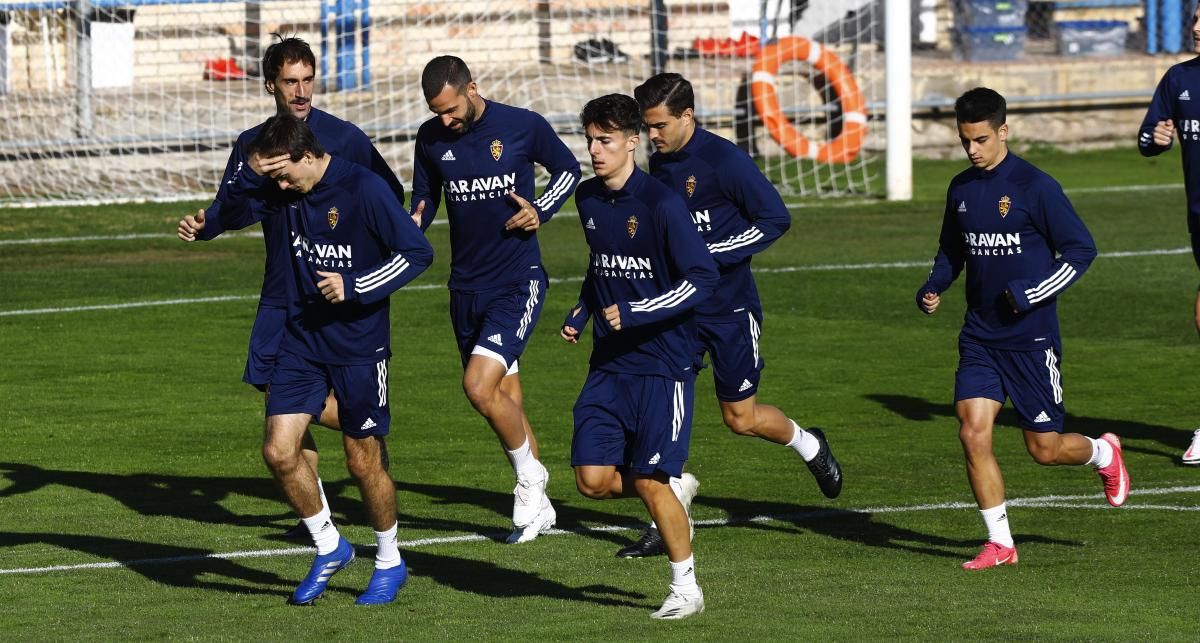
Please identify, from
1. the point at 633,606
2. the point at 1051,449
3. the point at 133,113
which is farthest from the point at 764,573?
the point at 133,113

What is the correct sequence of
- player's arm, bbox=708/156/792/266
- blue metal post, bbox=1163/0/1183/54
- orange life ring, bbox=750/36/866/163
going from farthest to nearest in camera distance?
blue metal post, bbox=1163/0/1183/54 → orange life ring, bbox=750/36/866/163 → player's arm, bbox=708/156/792/266

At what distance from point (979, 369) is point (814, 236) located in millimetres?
12886

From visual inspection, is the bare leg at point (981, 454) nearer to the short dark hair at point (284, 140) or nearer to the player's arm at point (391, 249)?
the player's arm at point (391, 249)

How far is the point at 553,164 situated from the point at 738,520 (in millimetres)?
2003

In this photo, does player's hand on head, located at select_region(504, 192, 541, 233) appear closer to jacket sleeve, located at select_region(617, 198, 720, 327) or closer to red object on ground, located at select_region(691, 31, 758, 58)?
jacket sleeve, located at select_region(617, 198, 720, 327)

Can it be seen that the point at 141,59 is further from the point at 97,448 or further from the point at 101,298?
the point at 97,448

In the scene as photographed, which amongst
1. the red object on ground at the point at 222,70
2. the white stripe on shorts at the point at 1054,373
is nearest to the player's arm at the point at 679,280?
the white stripe on shorts at the point at 1054,373

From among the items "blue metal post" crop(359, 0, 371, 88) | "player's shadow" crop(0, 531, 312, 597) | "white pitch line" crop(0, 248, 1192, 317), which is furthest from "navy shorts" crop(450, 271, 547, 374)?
"blue metal post" crop(359, 0, 371, 88)

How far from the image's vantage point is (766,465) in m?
11.1

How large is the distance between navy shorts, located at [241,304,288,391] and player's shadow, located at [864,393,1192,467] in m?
4.82

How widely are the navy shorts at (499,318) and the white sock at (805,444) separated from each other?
1391 millimetres

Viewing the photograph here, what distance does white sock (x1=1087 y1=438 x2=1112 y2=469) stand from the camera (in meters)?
9.13

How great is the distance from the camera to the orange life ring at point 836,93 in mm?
27172

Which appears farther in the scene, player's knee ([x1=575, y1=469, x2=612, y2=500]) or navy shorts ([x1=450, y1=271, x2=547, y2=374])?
navy shorts ([x1=450, y1=271, x2=547, y2=374])
